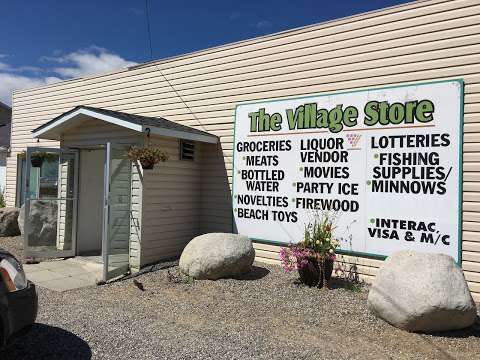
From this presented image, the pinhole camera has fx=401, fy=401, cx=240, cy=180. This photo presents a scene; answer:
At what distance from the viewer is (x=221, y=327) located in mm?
4656

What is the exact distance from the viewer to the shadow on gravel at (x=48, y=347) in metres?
3.77

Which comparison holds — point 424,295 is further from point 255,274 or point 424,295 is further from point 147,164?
point 147,164

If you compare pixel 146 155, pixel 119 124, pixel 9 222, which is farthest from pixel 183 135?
pixel 9 222

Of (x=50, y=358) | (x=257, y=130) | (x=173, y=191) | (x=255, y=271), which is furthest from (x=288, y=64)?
(x=50, y=358)

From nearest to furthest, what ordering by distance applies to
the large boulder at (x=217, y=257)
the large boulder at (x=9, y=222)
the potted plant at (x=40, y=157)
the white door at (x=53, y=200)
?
1. the large boulder at (x=217, y=257)
2. the white door at (x=53, y=200)
3. the potted plant at (x=40, y=157)
4. the large boulder at (x=9, y=222)

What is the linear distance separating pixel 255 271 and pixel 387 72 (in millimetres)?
3988

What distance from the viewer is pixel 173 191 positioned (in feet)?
26.3

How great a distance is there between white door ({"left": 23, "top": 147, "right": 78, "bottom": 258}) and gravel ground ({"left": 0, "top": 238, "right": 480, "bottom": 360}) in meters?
2.65

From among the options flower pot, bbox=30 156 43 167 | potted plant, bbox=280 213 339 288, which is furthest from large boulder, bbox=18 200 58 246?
potted plant, bbox=280 213 339 288

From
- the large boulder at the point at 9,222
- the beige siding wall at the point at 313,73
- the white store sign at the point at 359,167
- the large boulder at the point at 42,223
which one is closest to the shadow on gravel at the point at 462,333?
the beige siding wall at the point at 313,73

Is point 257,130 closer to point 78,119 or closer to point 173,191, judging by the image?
point 173,191

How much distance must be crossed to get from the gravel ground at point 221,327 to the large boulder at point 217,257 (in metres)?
0.20

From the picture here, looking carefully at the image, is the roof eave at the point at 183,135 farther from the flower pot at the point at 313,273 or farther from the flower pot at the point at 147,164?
the flower pot at the point at 313,273

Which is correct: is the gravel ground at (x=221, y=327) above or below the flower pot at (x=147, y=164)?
below
